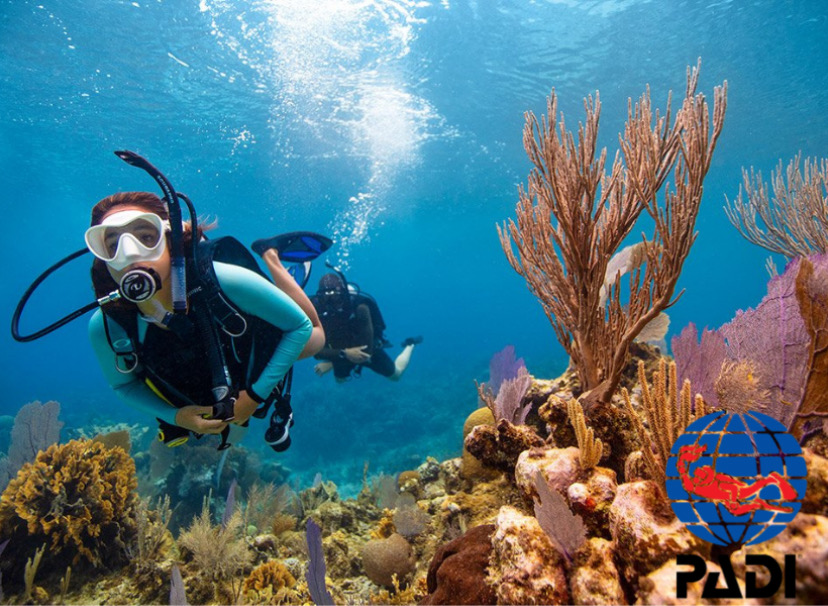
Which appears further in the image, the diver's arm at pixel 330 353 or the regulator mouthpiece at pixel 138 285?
the diver's arm at pixel 330 353

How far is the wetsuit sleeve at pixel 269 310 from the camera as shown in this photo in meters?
2.88

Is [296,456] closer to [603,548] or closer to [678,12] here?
[603,548]

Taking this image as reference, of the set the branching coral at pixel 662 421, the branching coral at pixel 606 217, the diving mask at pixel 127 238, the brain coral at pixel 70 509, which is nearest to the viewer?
the branching coral at pixel 662 421

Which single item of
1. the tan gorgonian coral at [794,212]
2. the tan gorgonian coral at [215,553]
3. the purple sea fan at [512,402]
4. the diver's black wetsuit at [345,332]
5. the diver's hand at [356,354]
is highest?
the tan gorgonian coral at [794,212]

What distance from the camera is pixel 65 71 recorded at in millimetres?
15344

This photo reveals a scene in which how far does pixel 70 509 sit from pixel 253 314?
11.5ft

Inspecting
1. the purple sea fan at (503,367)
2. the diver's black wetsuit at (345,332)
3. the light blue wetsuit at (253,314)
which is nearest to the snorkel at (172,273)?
the light blue wetsuit at (253,314)

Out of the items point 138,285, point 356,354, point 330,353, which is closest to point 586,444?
point 138,285

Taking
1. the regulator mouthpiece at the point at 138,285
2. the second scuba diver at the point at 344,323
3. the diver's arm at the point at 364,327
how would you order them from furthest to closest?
the diver's arm at the point at 364,327 < the second scuba diver at the point at 344,323 < the regulator mouthpiece at the point at 138,285

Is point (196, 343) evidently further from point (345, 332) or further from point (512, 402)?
point (345, 332)

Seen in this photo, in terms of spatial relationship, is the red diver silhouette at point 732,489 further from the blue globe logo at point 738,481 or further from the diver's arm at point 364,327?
the diver's arm at point 364,327

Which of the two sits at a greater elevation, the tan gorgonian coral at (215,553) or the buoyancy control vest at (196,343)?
the buoyancy control vest at (196,343)

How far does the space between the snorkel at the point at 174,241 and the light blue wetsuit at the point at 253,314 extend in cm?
24

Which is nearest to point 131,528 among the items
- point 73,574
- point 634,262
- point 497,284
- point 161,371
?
point 73,574
